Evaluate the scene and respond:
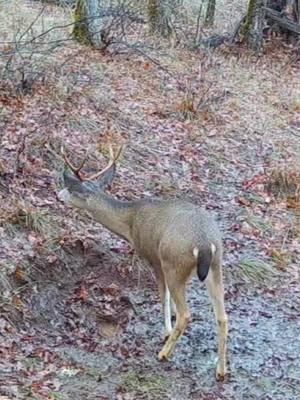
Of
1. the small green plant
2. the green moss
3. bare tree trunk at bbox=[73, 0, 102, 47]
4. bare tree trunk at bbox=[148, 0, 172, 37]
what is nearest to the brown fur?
the green moss

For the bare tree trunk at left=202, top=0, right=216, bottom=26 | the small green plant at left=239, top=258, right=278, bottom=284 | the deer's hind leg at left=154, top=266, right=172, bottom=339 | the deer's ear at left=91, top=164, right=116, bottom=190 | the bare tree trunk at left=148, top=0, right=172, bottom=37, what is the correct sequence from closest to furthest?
the deer's hind leg at left=154, top=266, right=172, bottom=339, the deer's ear at left=91, top=164, right=116, bottom=190, the small green plant at left=239, top=258, right=278, bottom=284, the bare tree trunk at left=148, top=0, right=172, bottom=37, the bare tree trunk at left=202, top=0, right=216, bottom=26

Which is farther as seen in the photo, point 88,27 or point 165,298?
point 88,27

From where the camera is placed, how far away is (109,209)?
6.41 m

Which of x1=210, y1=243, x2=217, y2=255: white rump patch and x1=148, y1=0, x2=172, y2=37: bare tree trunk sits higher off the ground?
x1=210, y1=243, x2=217, y2=255: white rump patch

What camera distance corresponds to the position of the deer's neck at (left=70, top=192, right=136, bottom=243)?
6.37m

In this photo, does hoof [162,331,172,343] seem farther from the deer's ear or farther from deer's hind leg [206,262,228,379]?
the deer's ear

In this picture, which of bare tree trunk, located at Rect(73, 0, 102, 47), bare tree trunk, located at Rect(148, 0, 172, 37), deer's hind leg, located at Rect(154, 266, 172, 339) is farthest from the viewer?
bare tree trunk, located at Rect(148, 0, 172, 37)

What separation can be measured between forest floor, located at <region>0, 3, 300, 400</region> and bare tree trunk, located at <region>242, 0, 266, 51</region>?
3079 mm

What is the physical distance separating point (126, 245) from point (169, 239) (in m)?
1.83

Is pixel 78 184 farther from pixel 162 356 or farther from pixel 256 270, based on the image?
pixel 256 270

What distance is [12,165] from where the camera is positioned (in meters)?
8.05

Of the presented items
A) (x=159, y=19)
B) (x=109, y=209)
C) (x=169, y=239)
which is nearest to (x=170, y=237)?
(x=169, y=239)

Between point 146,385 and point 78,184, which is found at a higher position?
point 78,184

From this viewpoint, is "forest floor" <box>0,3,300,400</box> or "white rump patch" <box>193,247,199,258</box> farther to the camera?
"forest floor" <box>0,3,300,400</box>
